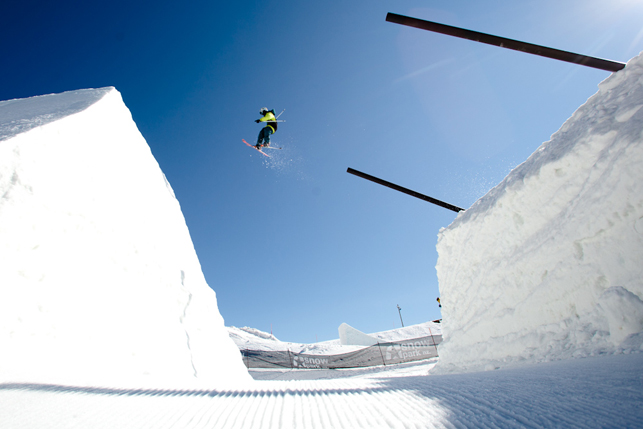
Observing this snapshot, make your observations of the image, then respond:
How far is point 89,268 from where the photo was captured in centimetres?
405

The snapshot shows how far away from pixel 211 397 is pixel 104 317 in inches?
106

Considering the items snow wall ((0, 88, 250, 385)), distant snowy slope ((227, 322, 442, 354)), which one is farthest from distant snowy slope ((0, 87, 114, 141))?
distant snowy slope ((227, 322, 442, 354))

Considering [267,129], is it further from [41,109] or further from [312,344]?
[312,344]

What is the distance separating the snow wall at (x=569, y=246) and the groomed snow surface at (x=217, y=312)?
2cm

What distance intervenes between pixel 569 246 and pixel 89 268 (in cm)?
727

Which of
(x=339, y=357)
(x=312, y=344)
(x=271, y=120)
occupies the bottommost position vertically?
(x=339, y=357)

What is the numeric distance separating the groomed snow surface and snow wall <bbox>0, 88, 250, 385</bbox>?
22 mm

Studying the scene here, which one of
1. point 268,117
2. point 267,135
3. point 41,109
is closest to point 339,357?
point 267,135

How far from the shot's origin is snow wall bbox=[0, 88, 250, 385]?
3275mm

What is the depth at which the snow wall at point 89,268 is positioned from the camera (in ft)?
10.7

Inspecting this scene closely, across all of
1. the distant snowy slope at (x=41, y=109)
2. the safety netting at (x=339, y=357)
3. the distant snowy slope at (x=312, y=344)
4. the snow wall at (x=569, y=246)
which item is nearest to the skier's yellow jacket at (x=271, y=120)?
the distant snowy slope at (x=41, y=109)

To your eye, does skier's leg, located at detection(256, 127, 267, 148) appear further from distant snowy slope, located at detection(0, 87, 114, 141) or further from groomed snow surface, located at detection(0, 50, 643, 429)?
groomed snow surface, located at detection(0, 50, 643, 429)

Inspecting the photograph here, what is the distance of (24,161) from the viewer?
11.7 feet

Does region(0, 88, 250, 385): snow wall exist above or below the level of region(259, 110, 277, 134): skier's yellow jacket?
below
